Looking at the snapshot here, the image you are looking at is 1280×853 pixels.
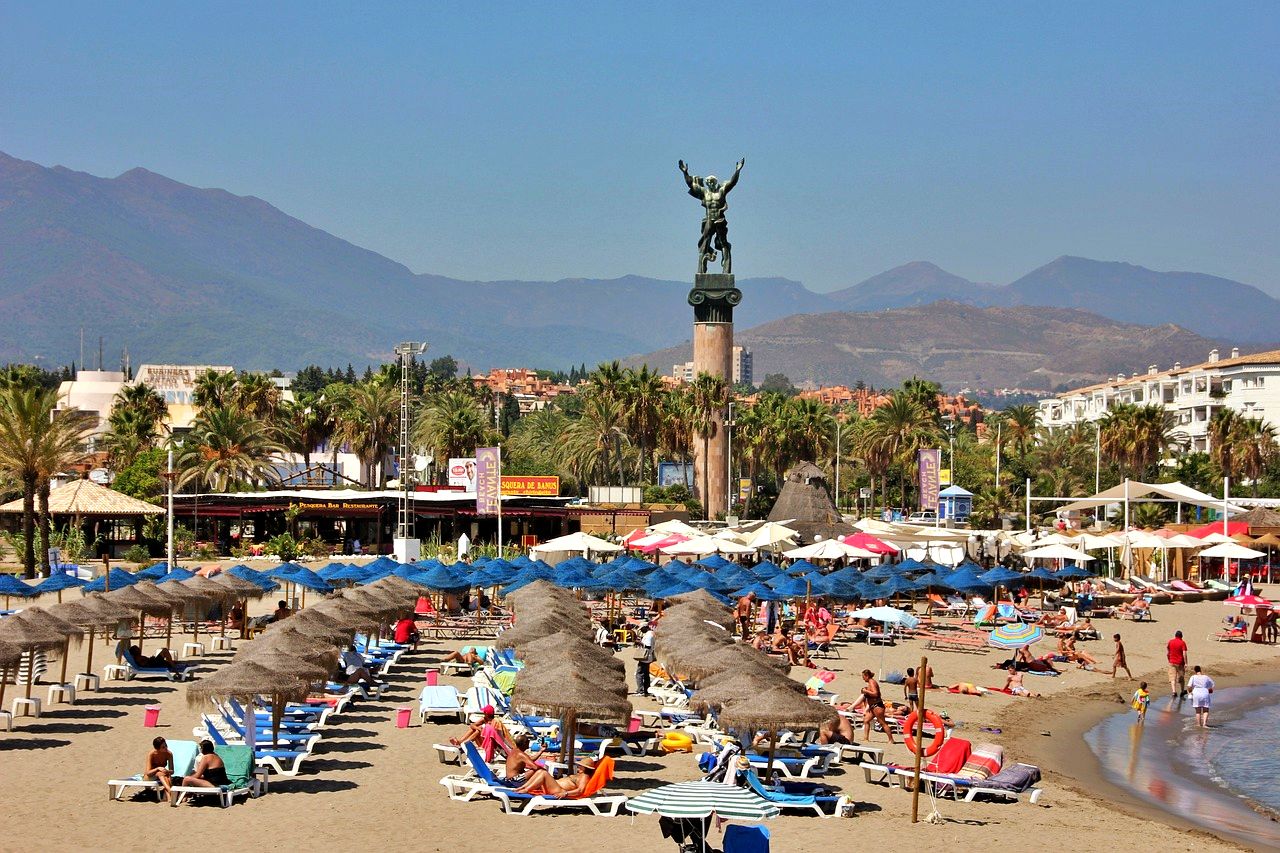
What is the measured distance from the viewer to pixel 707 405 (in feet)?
263

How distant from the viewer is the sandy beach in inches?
630

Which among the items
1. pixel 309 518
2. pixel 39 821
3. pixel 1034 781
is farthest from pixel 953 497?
pixel 39 821

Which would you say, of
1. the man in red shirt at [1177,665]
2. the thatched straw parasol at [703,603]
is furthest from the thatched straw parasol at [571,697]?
the man in red shirt at [1177,665]

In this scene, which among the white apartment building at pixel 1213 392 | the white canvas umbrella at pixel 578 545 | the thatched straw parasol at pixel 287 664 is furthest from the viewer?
the white apartment building at pixel 1213 392

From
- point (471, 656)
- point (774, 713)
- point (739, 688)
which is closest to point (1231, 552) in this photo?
point (471, 656)

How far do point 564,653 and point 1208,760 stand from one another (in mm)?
12002

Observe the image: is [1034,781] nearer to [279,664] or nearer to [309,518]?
[279,664]

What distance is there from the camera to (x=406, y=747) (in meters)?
21.4

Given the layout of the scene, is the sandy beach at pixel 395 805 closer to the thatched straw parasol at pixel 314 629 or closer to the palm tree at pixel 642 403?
the thatched straw parasol at pixel 314 629

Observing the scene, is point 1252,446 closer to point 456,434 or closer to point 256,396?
point 456,434

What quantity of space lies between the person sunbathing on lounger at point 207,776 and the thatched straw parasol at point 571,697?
11.6 feet

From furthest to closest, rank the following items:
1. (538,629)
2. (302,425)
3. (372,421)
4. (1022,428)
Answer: (1022,428) < (302,425) < (372,421) < (538,629)

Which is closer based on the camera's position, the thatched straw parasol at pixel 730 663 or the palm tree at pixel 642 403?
the thatched straw parasol at pixel 730 663

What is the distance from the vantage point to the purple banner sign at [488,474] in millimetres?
52312
